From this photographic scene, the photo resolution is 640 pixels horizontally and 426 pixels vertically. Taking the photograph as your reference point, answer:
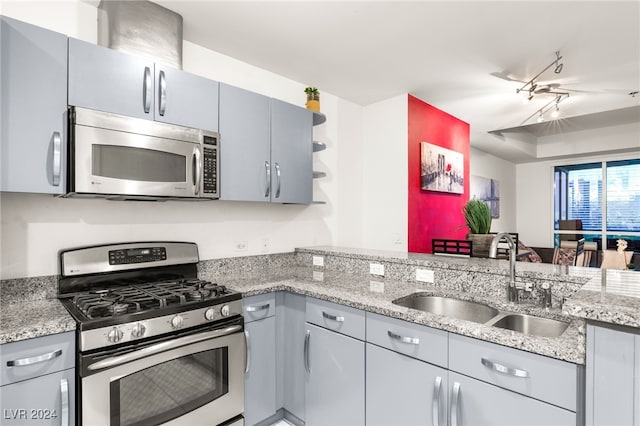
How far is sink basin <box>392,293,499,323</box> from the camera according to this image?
5.51 ft

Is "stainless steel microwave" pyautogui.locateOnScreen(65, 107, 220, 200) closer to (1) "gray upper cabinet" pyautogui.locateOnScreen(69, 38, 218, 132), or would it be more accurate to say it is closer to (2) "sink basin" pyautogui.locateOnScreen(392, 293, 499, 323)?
(1) "gray upper cabinet" pyautogui.locateOnScreen(69, 38, 218, 132)

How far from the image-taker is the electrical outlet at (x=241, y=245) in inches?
99.3

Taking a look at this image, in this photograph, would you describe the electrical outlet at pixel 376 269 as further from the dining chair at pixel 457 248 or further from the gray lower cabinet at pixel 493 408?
the gray lower cabinet at pixel 493 408

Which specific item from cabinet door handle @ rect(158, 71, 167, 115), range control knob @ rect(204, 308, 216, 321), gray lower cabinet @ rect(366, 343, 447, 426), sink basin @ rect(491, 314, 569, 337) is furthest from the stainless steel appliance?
sink basin @ rect(491, 314, 569, 337)

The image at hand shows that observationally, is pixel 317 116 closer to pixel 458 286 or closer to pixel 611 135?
pixel 458 286

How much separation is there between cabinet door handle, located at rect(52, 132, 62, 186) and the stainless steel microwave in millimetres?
40

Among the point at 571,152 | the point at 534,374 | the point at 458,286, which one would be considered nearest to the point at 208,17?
the point at 458,286

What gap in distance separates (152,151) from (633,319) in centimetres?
200

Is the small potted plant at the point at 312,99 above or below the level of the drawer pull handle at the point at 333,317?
above

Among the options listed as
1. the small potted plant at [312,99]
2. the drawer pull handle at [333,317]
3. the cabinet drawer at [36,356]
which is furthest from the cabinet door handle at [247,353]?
the small potted plant at [312,99]

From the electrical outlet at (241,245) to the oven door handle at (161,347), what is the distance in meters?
0.85

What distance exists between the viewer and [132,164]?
1709 millimetres

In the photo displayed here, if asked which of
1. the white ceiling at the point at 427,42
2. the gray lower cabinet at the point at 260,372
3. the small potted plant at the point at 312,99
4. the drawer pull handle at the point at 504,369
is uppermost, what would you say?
the white ceiling at the point at 427,42

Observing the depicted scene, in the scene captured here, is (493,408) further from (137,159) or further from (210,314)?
(137,159)
